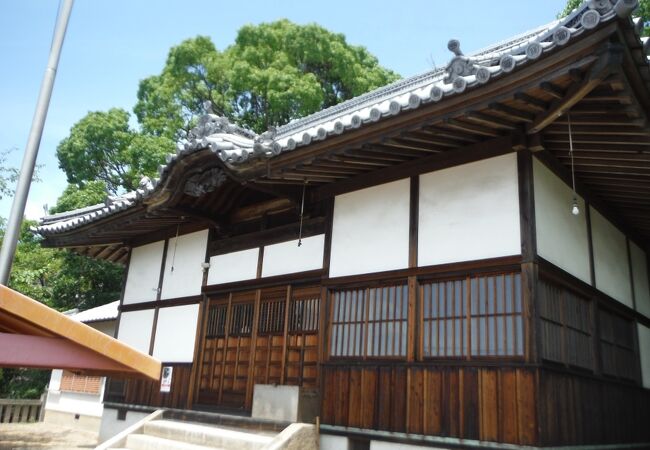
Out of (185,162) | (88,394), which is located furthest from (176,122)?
(185,162)

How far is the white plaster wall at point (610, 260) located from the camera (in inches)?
356

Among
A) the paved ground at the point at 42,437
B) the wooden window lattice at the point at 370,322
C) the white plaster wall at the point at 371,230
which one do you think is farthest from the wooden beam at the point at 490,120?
the paved ground at the point at 42,437

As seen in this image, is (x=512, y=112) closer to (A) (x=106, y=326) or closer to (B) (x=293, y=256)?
(B) (x=293, y=256)

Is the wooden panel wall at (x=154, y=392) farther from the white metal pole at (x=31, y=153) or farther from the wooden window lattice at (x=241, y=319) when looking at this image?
the white metal pole at (x=31, y=153)

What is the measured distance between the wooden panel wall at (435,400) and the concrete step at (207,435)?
1.08m

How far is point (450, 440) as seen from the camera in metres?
7.03

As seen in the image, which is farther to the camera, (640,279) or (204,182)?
(640,279)

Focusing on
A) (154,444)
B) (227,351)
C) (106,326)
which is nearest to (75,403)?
(106,326)

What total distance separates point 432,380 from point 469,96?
3.56m

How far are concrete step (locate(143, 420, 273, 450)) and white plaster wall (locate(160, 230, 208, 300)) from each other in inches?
107

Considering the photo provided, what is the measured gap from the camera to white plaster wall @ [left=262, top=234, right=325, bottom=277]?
9578mm

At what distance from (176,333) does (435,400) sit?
634 cm

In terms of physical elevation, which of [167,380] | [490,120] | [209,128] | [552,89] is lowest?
[167,380]

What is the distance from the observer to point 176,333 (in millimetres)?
11828
